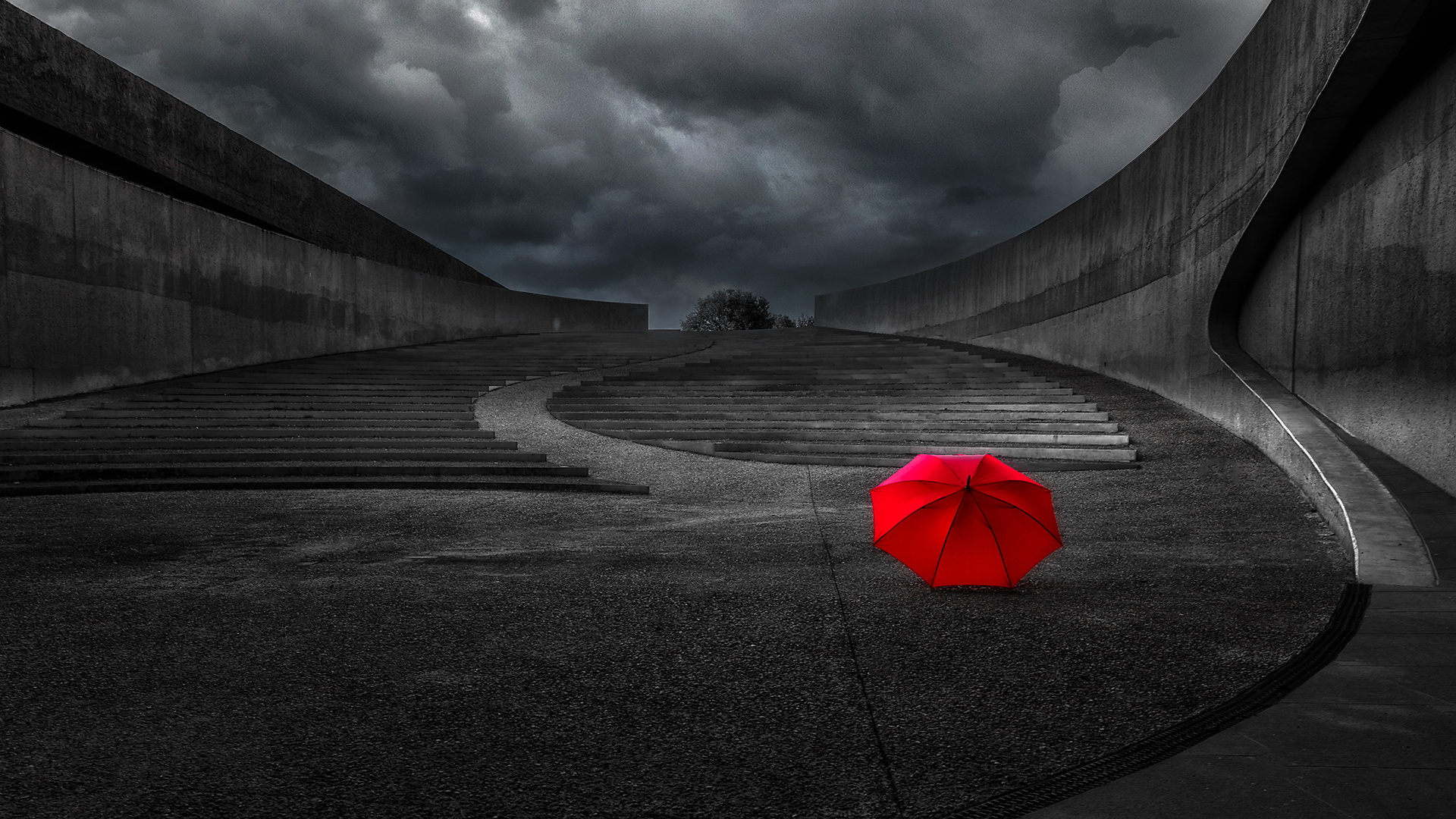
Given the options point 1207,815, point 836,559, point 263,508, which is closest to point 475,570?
point 836,559

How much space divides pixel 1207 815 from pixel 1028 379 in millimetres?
12012

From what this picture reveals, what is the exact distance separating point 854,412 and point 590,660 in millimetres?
9045

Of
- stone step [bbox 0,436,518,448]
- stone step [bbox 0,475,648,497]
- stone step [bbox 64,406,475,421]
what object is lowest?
stone step [bbox 0,475,648,497]

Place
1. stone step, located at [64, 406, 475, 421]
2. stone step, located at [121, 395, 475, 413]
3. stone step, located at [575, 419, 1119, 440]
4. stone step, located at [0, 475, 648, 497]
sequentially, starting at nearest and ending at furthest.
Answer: stone step, located at [0, 475, 648, 497] < stone step, located at [575, 419, 1119, 440] < stone step, located at [64, 406, 475, 421] < stone step, located at [121, 395, 475, 413]

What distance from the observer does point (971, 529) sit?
4.01 meters

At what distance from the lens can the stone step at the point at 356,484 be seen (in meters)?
7.96

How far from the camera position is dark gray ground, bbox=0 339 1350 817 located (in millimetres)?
2262

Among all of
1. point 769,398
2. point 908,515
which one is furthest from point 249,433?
point 908,515

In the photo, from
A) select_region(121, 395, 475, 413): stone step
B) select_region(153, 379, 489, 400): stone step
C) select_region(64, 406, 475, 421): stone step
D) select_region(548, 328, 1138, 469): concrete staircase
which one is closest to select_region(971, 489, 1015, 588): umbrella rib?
select_region(548, 328, 1138, 469): concrete staircase

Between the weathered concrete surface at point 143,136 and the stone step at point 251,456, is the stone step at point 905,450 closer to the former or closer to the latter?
the stone step at point 251,456

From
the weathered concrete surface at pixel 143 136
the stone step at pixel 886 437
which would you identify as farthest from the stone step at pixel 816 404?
the weathered concrete surface at pixel 143 136

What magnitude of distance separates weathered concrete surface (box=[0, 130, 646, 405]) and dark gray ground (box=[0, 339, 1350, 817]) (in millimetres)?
7039

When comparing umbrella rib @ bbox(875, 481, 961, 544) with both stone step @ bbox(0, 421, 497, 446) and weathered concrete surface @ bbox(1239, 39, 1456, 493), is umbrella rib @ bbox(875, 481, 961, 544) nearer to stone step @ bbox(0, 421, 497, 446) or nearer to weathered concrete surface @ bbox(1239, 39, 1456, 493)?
weathered concrete surface @ bbox(1239, 39, 1456, 493)

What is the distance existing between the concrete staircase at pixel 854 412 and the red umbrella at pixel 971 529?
5225 millimetres
